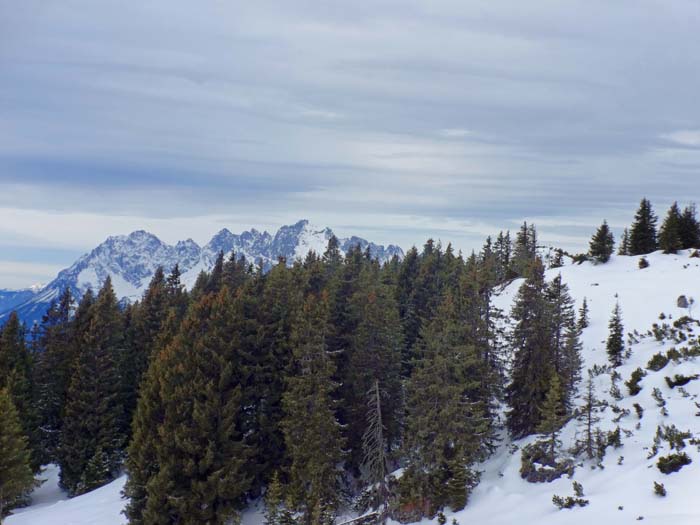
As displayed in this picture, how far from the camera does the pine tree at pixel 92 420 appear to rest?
121 feet

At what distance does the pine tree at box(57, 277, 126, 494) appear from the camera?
36.8 metres

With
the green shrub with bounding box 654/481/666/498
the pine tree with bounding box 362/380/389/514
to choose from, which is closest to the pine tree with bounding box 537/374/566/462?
the green shrub with bounding box 654/481/666/498

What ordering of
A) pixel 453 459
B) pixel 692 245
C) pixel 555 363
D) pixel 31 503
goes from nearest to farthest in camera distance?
pixel 453 459 < pixel 555 363 < pixel 31 503 < pixel 692 245

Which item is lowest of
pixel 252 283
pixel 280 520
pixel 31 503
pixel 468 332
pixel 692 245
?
pixel 31 503

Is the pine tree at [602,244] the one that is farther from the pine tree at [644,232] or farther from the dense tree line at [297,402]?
the dense tree line at [297,402]

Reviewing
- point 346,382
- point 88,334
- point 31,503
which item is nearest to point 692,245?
point 346,382

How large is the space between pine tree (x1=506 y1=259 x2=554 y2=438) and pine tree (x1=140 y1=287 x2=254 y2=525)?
15330 mm

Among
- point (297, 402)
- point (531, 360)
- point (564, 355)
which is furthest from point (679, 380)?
point (297, 402)

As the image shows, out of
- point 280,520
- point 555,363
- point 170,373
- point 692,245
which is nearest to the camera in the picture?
point 280,520

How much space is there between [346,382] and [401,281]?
101 ft

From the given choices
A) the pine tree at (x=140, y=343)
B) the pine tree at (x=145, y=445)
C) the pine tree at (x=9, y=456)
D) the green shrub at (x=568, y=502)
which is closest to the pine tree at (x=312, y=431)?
the pine tree at (x=145, y=445)

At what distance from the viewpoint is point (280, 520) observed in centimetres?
2339

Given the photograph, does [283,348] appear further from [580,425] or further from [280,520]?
[580,425]

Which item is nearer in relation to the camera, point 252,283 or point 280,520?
point 280,520
